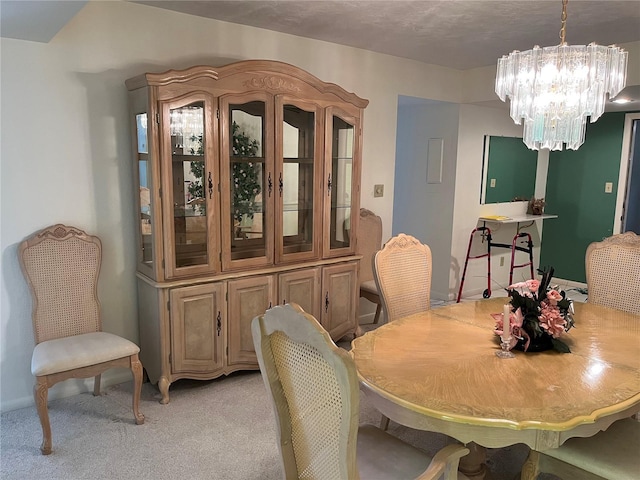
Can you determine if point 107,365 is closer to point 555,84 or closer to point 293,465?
point 293,465

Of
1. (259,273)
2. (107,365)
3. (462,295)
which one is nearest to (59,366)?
(107,365)

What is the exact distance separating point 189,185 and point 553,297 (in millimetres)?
2139

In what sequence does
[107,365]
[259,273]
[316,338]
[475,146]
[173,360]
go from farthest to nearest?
1. [475,146]
2. [259,273]
3. [173,360]
4. [107,365]
5. [316,338]

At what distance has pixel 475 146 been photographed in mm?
5473

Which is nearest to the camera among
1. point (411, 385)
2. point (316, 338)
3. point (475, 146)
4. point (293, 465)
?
point (316, 338)

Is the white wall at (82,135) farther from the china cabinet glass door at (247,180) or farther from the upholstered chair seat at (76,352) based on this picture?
the china cabinet glass door at (247,180)

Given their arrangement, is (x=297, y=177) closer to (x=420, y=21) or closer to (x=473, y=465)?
(x=420, y=21)

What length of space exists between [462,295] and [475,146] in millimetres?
1653

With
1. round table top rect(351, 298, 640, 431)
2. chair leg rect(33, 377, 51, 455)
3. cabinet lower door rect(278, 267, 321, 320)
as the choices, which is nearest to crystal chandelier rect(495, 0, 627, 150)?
round table top rect(351, 298, 640, 431)

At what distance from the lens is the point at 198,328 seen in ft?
10.6

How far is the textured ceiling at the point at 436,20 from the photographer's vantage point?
3051 mm

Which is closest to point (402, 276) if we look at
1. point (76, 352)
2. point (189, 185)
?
point (189, 185)

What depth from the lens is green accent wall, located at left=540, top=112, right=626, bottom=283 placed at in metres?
5.92

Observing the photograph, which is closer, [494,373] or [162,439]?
[494,373]
